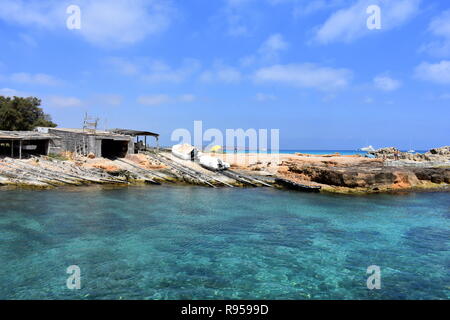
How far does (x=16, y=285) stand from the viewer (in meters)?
9.05

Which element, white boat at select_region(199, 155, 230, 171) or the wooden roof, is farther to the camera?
the wooden roof

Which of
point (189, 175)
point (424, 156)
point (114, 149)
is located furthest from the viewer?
point (424, 156)

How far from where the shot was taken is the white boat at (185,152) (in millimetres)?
40250

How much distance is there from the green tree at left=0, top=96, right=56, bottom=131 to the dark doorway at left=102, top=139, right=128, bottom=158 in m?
16.3

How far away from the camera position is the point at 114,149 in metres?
40.6

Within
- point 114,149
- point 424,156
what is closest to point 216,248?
point 114,149

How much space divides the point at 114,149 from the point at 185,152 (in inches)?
390

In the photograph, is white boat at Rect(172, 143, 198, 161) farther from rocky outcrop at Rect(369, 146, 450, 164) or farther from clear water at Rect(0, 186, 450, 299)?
rocky outcrop at Rect(369, 146, 450, 164)

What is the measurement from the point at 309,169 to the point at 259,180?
5.76m

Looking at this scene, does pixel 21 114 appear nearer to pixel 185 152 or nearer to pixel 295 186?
pixel 185 152

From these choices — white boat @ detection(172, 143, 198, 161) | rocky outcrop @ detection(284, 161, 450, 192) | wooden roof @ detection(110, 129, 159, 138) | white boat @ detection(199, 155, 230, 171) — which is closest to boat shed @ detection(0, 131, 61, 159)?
wooden roof @ detection(110, 129, 159, 138)

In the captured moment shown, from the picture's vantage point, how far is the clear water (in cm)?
930

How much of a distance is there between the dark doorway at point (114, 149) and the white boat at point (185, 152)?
274 inches
